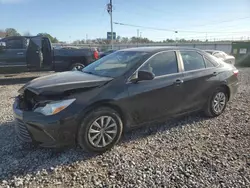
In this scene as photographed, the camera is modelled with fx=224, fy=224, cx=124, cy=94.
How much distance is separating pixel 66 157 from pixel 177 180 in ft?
5.14

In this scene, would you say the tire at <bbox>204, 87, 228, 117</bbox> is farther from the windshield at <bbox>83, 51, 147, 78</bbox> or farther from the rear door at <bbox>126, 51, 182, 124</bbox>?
the windshield at <bbox>83, 51, 147, 78</bbox>

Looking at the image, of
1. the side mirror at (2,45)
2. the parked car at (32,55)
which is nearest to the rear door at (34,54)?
the parked car at (32,55)

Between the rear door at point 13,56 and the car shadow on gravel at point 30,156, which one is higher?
the rear door at point 13,56

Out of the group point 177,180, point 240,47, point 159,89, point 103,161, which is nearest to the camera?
point 177,180

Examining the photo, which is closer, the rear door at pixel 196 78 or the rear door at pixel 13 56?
the rear door at pixel 196 78

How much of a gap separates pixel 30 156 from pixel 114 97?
4.88 ft

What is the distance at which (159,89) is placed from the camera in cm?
382

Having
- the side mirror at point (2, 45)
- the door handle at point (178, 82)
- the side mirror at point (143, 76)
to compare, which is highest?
the side mirror at point (2, 45)

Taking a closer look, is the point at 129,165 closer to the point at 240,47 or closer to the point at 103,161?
the point at 103,161

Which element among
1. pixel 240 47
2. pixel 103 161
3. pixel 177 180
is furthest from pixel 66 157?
pixel 240 47

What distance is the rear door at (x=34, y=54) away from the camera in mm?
9086

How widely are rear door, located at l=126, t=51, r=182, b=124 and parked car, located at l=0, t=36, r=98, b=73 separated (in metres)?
5.42

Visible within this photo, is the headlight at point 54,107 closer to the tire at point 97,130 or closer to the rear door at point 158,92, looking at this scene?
the tire at point 97,130

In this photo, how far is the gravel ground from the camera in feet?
8.91
